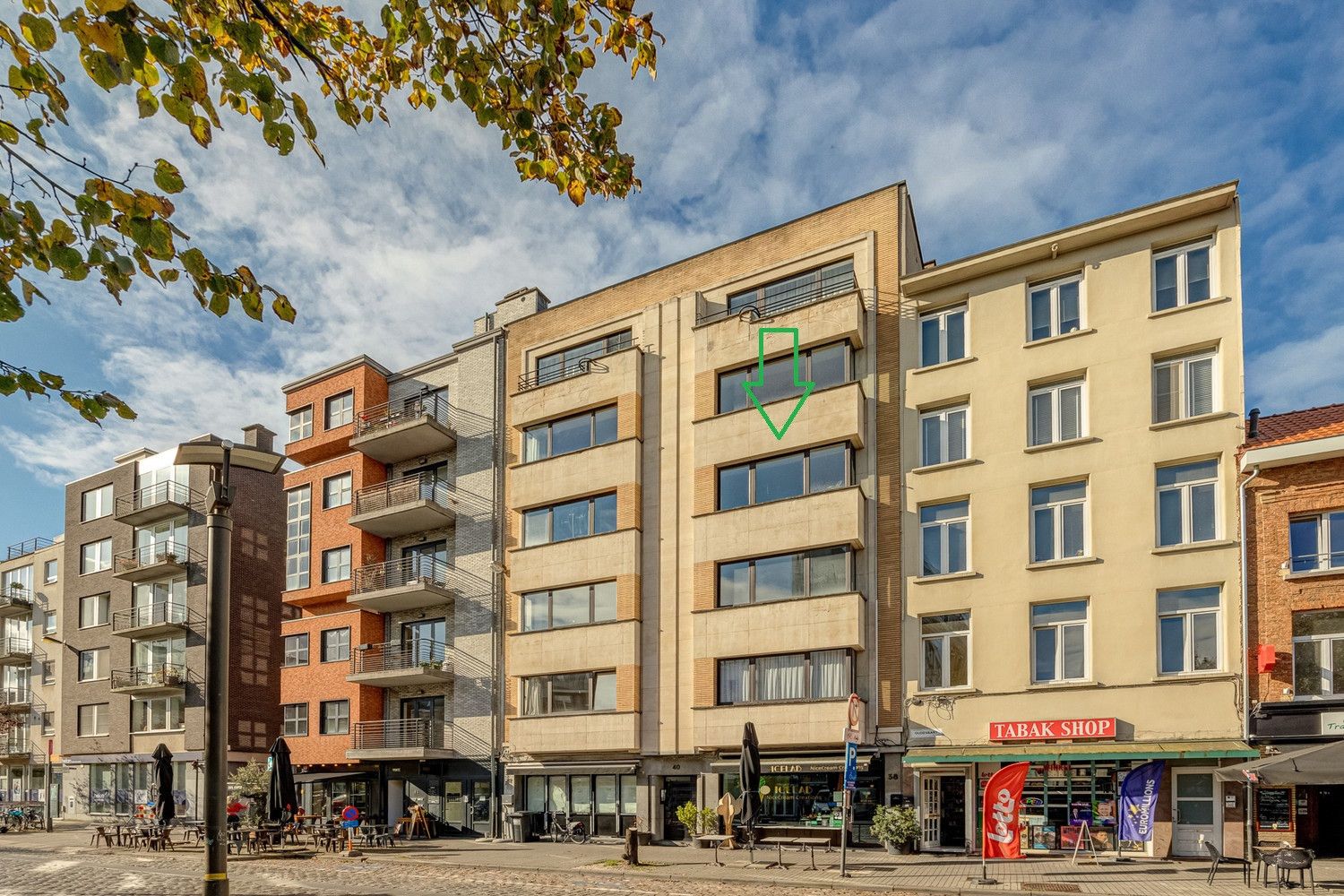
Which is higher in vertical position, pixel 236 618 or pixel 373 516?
pixel 373 516

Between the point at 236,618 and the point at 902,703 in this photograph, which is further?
the point at 236,618

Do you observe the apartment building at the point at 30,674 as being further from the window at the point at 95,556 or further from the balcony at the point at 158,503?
the balcony at the point at 158,503

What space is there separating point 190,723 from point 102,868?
20160 millimetres

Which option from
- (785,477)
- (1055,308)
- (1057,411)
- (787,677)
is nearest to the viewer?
(1057,411)

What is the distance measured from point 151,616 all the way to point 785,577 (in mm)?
32938

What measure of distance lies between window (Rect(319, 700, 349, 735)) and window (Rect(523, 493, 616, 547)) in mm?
9790

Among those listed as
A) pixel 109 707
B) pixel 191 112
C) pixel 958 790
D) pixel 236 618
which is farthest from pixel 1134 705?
pixel 109 707

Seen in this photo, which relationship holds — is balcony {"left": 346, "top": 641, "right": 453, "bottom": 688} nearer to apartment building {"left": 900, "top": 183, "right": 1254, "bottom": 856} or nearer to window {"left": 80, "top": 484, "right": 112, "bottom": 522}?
apartment building {"left": 900, "top": 183, "right": 1254, "bottom": 856}

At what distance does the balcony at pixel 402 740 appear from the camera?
3064 cm

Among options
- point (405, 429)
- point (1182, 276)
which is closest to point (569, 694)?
point (405, 429)

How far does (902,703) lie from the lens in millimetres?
23625

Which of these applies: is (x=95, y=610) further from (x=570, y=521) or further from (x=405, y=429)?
(x=570, y=521)

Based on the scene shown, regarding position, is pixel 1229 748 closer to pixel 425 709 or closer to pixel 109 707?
pixel 425 709

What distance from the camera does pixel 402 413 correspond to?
34406 mm
